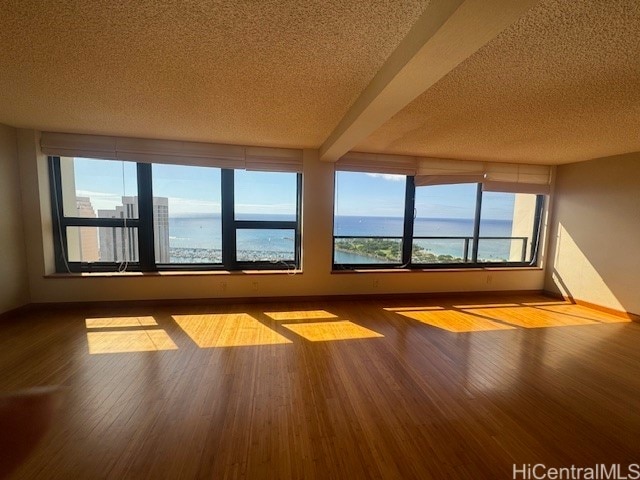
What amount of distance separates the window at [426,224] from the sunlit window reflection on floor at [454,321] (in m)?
0.90

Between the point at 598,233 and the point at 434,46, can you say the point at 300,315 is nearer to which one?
the point at 434,46

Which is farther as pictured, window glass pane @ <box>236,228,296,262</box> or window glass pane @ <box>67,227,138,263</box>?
window glass pane @ <box>236,228,296,262</box>

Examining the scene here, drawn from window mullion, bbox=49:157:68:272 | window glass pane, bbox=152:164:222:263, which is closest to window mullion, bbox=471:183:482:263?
window glass pane, bbox=152:164:222:263

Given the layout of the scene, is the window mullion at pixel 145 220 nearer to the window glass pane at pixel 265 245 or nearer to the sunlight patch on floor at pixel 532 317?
the window glass pane at pixel 265 245

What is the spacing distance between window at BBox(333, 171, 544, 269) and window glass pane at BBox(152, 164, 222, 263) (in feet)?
5.79

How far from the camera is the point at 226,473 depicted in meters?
1.25

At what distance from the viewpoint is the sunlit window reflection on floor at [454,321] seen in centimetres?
302

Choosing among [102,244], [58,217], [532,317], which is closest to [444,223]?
[532,317]

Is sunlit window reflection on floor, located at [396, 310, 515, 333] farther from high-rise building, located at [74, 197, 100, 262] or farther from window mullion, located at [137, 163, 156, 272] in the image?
high-rise building, located at [74, 197, 100, 262]

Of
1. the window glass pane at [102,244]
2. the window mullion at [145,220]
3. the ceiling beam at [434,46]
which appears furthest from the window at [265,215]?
the ceiling beam at [434,46]

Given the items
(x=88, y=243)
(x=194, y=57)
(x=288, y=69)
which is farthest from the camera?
(x=88, y=243)

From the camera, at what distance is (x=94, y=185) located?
3283mm

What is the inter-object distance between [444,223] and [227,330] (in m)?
3.59

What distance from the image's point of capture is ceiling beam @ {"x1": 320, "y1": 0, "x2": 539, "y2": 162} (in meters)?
0.93
